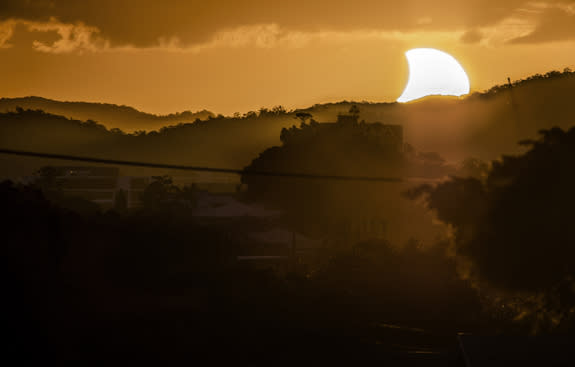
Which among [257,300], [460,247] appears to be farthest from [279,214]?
[460,247]

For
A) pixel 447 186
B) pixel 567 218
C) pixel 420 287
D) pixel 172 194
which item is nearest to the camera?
pixel 567 218

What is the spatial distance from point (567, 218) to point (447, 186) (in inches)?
141

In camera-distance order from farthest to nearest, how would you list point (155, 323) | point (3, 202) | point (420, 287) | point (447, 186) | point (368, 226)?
point (368, 226), point (420, 287), point (3, 202), point (155, 323), point (447, 186)

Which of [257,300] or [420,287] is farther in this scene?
[420,287]

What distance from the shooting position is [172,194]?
12450 centimetres

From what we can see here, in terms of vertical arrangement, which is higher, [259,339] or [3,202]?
[3,202]

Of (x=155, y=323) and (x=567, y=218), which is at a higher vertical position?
(x=567, y=218)

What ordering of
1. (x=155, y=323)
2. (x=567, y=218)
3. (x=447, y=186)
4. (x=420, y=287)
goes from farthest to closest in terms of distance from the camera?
(x=420, y=287)
(x=155, y=323)
(x=447, y=186)
(x=567, y=218)

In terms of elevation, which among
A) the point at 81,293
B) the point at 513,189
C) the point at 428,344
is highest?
the point at 513,189

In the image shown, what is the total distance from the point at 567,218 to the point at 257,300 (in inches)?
801

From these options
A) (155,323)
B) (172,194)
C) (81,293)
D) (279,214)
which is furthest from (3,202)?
(172,194)

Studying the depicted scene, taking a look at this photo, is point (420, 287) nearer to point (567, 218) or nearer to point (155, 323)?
point (155, 323)

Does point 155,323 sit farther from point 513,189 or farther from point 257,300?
point 513,189

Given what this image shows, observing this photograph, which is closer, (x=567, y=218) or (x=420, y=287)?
(x=567, y=218)
